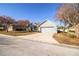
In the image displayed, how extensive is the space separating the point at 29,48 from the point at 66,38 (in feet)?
1.99

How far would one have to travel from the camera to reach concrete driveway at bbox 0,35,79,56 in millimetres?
3791

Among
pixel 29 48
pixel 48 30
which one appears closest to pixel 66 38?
pixel 48 30

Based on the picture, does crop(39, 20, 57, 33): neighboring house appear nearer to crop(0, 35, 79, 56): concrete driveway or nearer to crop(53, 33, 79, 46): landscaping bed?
crop(53, 33, 79, 46): landscaping bed

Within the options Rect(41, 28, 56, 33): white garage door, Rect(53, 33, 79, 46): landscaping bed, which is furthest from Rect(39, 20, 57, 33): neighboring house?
Rect(53, 33, 79, 46): landscaping bed

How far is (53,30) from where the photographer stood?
393cm

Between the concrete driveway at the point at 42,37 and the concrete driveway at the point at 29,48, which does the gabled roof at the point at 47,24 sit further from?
the concrete driveway at the point at 29,48

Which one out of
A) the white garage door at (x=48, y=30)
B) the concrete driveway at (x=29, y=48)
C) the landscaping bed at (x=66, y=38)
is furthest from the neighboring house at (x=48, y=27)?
the concrete driveway at (x=29, y=48)

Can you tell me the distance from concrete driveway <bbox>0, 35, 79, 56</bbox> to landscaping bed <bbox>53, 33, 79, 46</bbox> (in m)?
0.10

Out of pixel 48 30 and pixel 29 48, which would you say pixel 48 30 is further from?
pixel 29 48

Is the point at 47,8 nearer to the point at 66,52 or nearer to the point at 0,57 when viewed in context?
the point at 66,52

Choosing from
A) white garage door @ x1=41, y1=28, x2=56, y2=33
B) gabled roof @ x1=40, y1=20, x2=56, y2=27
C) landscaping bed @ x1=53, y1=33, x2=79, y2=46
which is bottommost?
landscaping bed @ x1=53, y1=33, x2=79, y2=46

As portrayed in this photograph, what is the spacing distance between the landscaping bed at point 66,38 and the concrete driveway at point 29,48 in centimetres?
10

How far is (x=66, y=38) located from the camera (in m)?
3.88

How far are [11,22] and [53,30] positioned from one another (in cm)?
68
